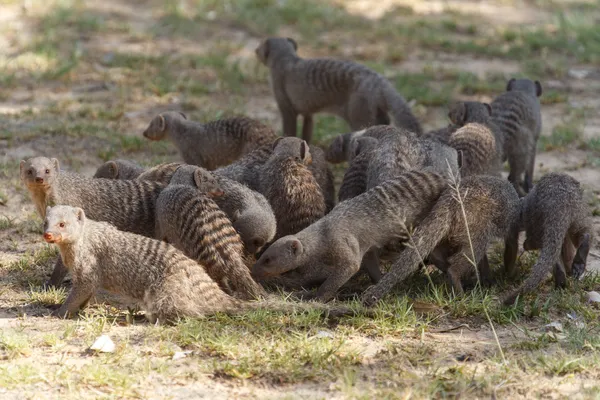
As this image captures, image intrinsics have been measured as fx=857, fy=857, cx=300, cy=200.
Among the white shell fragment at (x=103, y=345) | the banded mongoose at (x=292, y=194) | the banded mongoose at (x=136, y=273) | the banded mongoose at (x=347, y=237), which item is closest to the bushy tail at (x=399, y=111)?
the banded mongoose at (x=292, y=194)

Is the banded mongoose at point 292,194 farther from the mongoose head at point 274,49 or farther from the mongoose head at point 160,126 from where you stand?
the mongoose head at point 274,49

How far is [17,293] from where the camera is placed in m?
4.75

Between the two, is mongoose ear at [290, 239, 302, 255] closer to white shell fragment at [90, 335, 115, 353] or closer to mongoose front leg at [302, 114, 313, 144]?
white shell fragment at [90, 335, 115, 353]

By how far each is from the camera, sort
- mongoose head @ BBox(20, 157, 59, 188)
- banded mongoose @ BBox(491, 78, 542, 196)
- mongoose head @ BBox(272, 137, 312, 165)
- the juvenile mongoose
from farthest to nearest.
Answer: banded mongoose @ BBox(491, 78, 542, 196) → mongoose head @ BBox(272, 137, 312, 165) → mongoose head @ BBox(20, 157, 59, 188) → the juvenile mongoose

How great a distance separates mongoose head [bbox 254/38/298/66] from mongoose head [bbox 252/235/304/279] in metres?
3.89

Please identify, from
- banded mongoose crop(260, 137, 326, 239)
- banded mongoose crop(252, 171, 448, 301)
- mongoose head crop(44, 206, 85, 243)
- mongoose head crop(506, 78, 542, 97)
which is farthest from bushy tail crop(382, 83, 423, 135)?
→ mongoose head crop(44, 206, 85, 243)

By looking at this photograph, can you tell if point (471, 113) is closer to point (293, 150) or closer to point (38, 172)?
point (293, 150)

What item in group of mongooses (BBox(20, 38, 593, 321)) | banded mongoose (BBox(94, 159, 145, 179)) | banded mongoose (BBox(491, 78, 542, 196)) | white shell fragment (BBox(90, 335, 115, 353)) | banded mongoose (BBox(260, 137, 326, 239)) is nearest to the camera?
white shell fragment (BBox(90, 335, 115, 353))

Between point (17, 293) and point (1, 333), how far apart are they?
873 mm

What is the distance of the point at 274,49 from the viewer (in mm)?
8359

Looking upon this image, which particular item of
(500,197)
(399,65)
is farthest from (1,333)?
(399,65)

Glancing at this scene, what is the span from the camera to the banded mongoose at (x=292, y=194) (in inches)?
208

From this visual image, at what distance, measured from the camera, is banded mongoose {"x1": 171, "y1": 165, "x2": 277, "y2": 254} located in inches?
197

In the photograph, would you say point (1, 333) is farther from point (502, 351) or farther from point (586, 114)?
point (586, 114)
